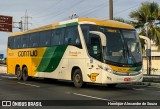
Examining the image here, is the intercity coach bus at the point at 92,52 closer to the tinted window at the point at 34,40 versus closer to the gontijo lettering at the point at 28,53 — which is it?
the tinted window at the point at 34,40

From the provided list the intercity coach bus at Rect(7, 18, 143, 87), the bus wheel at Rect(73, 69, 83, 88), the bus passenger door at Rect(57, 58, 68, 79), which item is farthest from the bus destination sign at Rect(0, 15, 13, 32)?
the bus wheel at Rect(73, 69, 83, 88)

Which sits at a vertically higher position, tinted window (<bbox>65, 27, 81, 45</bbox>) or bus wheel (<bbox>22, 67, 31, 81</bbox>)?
tinted window (<bbox>65, 27, 81, 45</bbox>)

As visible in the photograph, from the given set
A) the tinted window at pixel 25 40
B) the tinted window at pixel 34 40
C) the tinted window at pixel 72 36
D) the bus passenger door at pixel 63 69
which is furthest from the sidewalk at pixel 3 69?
the tinted window at pixel 72 36

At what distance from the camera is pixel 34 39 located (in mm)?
24469

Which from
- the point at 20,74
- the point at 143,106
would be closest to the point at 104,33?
the point at 143,106

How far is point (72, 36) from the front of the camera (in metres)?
19.7

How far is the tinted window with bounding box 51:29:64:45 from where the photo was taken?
68.6ft

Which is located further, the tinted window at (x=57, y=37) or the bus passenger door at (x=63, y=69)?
the tinted window at (x=57, y=37)

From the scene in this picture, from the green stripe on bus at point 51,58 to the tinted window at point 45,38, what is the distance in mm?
460

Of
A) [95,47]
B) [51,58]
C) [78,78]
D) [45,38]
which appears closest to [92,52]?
[95,47]

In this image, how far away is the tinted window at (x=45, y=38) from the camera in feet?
73.6

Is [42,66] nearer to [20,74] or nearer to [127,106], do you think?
[20,74]

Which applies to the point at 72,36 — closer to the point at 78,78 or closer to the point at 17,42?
the point at 78,78

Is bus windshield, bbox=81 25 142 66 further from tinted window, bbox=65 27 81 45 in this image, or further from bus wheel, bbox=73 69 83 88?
bus wheel, bbox=73 69 83 88
